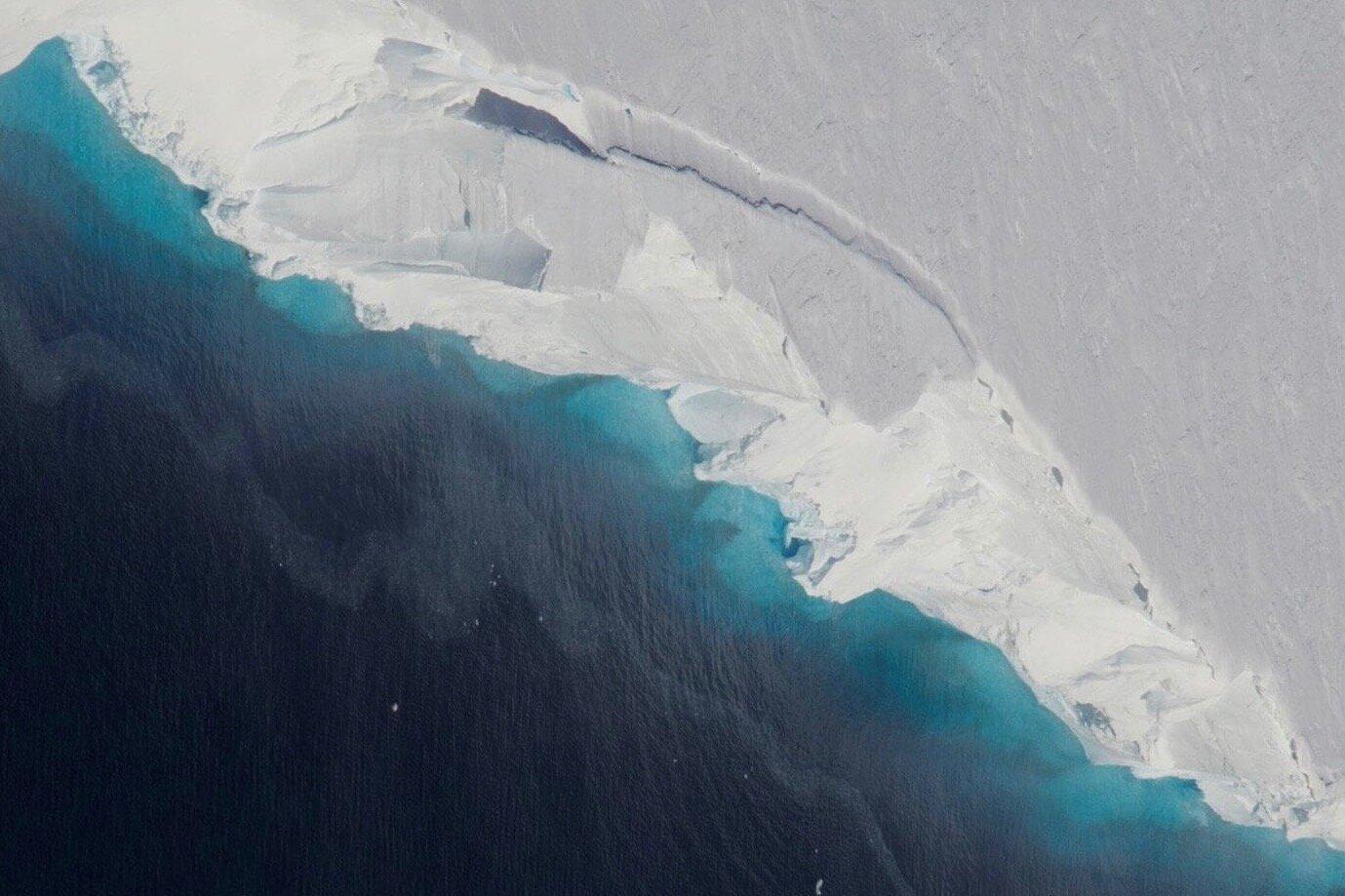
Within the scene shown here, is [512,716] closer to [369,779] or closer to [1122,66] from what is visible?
[369,779]

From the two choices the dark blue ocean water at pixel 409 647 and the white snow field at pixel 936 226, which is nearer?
the white snow field at pixel 936 226

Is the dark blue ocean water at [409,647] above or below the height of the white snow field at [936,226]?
below

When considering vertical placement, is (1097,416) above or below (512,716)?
above

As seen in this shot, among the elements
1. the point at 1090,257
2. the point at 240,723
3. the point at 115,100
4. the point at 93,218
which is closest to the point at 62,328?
the point at 93,218

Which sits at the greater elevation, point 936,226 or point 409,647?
point 936,226
